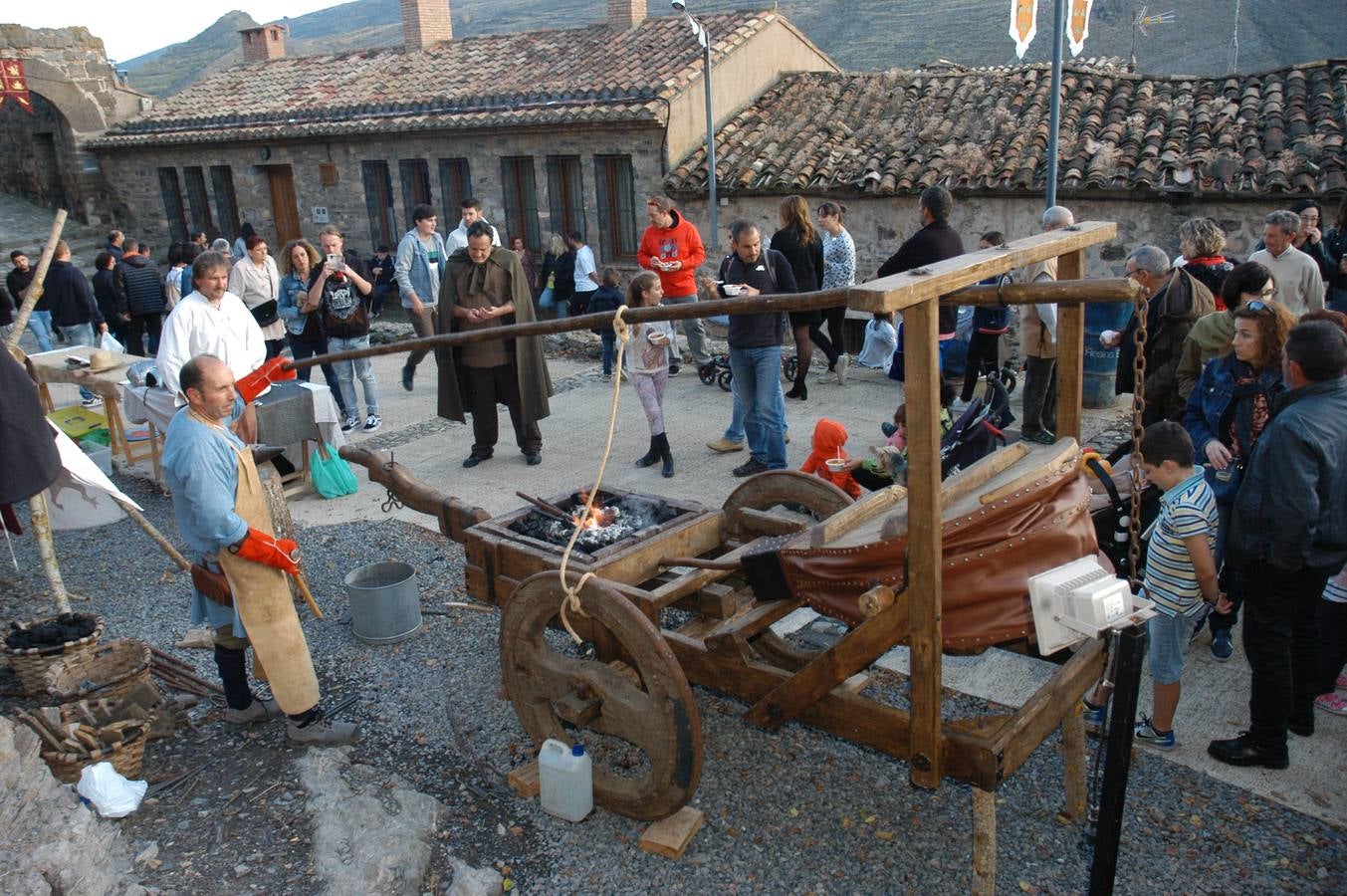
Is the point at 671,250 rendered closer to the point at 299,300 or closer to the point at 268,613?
the point at 299,300

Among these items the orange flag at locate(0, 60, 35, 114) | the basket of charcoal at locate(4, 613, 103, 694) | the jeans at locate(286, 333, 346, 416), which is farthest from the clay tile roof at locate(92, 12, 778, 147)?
the basket of charcoal at locate(4, 613, 103, 694)

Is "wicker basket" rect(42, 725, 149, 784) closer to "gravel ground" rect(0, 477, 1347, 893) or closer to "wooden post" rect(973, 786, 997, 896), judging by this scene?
"gravel ground" rect(0, 477, 1347, 893)

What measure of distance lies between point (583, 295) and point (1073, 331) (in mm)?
9556

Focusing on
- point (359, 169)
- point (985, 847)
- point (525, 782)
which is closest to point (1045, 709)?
point (985, 847)

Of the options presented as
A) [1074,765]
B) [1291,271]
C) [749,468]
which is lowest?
[749,468]

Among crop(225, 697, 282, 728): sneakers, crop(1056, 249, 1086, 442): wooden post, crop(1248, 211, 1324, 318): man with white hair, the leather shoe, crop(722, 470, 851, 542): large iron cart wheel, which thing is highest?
crop(1056, 249, 1086, 442): wooden post

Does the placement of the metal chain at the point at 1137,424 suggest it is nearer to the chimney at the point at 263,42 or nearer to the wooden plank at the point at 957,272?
the wooden plank at the point at 957,272

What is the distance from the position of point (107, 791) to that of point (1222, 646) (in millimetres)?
4953

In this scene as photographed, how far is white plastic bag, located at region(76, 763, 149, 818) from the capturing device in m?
3.90

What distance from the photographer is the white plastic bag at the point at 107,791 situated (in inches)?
153

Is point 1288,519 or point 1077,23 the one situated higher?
point 1077,23

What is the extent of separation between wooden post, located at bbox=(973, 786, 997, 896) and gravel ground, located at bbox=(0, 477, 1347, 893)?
0.37 meters

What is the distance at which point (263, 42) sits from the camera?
24.6 meters

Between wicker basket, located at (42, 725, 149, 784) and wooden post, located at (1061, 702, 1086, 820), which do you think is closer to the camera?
wooden post, located at (1061, 702, 1086, 820)
